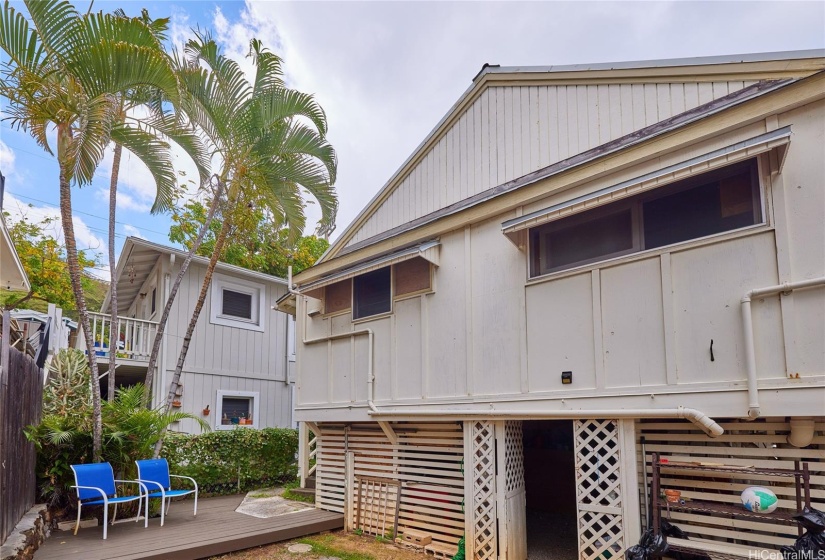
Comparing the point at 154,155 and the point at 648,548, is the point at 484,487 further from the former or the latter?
the point at 154,155

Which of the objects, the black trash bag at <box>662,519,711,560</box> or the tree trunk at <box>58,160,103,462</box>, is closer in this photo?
the black trash bag at <box>662,519,711,560</box>

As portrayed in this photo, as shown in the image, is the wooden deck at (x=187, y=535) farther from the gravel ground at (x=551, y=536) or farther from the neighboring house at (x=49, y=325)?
the neighboring house at (x=49, y=325)

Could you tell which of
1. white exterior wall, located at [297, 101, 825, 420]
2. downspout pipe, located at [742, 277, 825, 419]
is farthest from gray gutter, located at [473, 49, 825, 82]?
downspout pipe, located at [742, 277, 825, 419]

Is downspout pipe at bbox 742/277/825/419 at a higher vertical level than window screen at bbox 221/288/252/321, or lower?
lower

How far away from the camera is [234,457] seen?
10.6m

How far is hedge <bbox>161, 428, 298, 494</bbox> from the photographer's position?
9789 mm

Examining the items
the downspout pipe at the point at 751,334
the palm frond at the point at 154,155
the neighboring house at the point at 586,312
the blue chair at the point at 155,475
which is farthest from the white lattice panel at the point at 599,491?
the palm frond at the point at 154,155

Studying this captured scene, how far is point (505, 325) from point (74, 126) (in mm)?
6553

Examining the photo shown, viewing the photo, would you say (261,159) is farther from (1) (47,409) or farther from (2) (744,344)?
(2) (744,344)

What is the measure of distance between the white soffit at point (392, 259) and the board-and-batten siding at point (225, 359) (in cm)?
513

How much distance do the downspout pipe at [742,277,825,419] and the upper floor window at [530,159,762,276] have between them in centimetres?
69

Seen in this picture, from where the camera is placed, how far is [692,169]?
4.75 metres

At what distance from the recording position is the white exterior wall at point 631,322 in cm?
431

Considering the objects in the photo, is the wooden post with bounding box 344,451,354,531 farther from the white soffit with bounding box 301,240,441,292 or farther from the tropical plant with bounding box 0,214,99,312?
the tropical plant with bounding box 0,214,99,312
